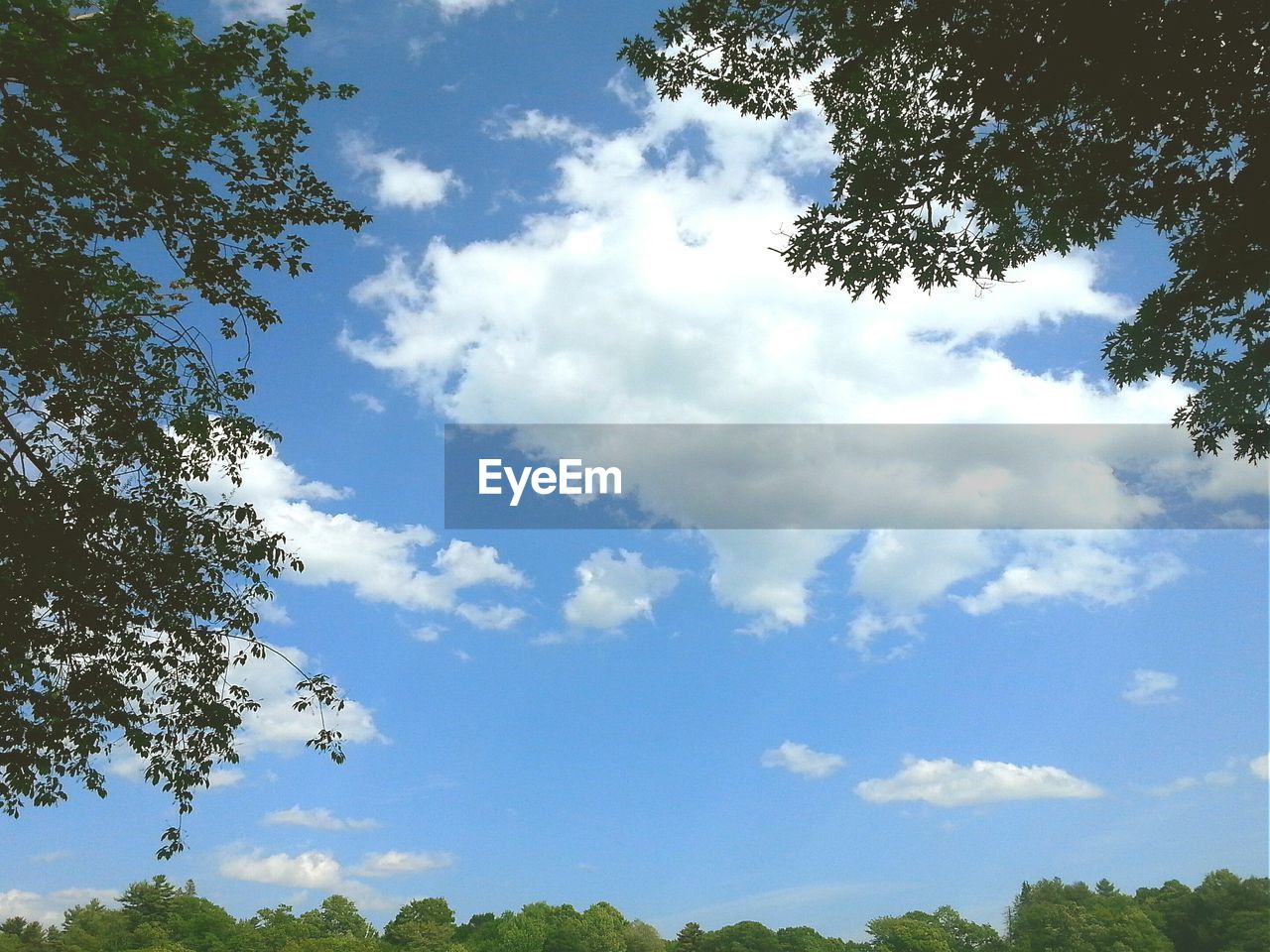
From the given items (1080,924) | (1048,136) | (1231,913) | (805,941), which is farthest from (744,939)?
(1048,136)

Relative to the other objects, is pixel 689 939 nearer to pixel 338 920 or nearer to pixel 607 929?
pixel 607 929

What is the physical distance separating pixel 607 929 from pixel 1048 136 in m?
89.5

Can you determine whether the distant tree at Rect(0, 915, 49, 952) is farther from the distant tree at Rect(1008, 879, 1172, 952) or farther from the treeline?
the distant tree at Rect(1008, 879, 1172, 952)

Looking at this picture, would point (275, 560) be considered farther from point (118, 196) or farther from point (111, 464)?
point (118, 196)

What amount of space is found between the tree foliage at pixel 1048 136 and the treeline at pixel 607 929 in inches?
2653

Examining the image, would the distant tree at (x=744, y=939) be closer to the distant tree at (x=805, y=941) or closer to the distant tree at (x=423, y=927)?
the distant tree at (x=805, y=941)

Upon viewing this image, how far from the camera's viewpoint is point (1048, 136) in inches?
436

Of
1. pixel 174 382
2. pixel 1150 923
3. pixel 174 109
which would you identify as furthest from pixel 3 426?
pixel 1150 923

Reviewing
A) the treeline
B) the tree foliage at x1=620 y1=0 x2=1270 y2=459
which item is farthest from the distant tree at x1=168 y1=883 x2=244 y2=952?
the tree foliage at x1=620 y1=0 x2=1270 y2=459

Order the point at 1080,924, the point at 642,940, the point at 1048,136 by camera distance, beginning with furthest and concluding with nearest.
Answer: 1. the point at 642,940
2. the point at 1080,924
3. the point at 1048,136

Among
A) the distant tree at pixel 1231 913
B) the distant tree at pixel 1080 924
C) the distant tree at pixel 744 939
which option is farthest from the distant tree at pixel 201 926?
the distant tree at pixel 1231 913

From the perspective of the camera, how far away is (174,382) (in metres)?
12.8

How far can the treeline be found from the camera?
65.9 m

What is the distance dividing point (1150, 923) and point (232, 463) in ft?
247
